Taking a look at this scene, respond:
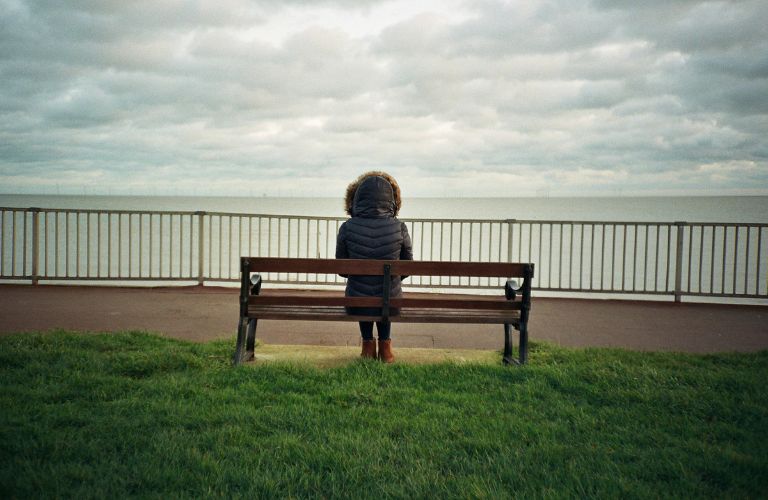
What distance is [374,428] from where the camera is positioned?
3.78 meters

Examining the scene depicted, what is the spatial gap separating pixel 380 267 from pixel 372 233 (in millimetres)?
467

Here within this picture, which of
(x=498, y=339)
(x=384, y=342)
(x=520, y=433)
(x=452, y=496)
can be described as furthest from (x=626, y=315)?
(x=452, y=496)

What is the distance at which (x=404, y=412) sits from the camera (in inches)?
161

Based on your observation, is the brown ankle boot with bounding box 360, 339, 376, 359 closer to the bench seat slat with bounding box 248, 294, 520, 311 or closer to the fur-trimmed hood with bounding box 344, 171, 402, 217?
the bench seat slat with bounding box 248, 294, 520, 311

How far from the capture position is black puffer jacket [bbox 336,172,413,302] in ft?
18.0

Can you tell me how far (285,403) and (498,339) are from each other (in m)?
3.57

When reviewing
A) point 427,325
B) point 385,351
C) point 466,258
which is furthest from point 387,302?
point 466,258

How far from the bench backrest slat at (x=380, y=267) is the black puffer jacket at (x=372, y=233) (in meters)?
0.26

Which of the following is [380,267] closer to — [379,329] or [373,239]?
[373,239]

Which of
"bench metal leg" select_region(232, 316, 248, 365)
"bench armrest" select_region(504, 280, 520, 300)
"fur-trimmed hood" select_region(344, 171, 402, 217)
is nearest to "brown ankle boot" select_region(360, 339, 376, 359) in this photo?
"bench metal leg" select_region(232, 316, 248, 365)

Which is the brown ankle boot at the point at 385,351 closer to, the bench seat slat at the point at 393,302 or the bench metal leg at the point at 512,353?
the bench seat slat at the point at 393,302

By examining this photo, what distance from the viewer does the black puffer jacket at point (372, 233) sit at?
18.0ft

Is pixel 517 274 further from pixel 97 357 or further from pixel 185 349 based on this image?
pixel 97 357

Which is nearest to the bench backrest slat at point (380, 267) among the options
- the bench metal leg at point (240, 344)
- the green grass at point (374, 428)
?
the bench metal leg at point (240, 344)
